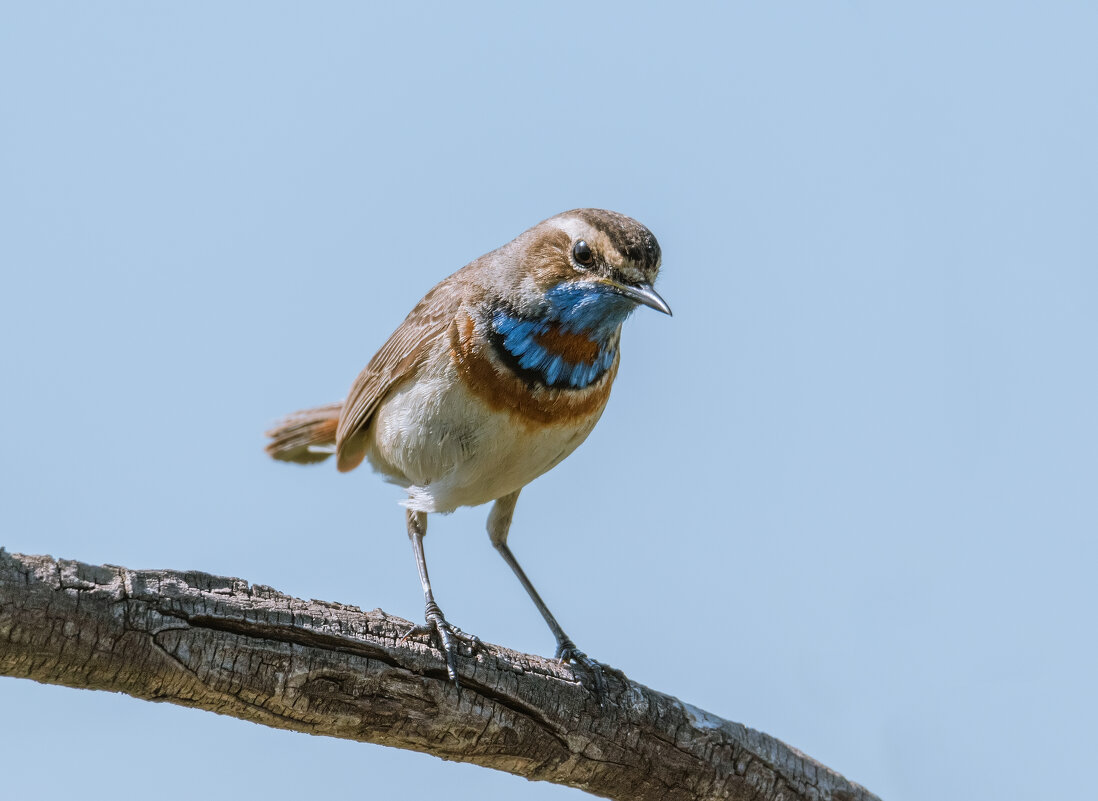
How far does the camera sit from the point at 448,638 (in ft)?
19.0

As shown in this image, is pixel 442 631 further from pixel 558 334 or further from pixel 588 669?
pixel 558 334

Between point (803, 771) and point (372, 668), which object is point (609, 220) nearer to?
point (372, 668)

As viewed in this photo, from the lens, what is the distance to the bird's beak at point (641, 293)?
607cm

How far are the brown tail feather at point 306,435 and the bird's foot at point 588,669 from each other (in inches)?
97.8

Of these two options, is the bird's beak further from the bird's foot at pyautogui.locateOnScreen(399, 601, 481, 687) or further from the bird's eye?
the bird's foot at pyautogui.locateOnScreen(399, 601, 481, 687)

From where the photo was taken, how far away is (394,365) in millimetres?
7000

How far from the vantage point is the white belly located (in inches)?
252

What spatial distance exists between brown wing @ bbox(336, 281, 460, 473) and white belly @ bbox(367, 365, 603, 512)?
154mm

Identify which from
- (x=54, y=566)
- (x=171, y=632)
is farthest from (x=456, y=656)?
(x=54, y=566)

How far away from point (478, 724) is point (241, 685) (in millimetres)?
1225

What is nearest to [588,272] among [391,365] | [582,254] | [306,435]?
[582,254]

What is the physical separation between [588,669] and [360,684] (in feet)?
4.90

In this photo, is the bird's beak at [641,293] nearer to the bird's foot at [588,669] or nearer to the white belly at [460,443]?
the white belly at [460,443]

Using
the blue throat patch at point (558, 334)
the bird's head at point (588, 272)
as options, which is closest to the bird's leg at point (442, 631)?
the blue throat patch at point (558, 334)
